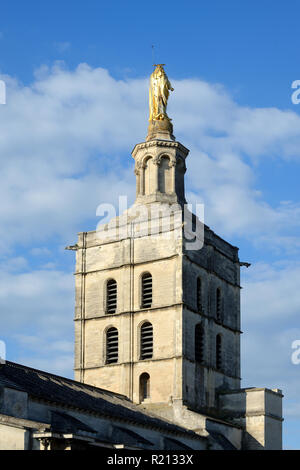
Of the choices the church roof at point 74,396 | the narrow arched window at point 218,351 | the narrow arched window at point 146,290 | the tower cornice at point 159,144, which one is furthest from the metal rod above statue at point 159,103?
the church roof at point 74,396

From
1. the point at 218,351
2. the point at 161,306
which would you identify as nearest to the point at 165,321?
the point at 161,306

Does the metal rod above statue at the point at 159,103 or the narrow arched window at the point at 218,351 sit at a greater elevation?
the metal rod above statue at the point at 159,103

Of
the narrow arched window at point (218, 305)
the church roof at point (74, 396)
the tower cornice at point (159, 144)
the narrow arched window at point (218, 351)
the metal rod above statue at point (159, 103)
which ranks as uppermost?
the metal rod above statue at point (159, 103)

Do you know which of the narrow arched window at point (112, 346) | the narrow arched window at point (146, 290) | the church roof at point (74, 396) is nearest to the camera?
the church roof at point (74, 396)

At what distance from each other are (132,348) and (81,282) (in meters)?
5.59

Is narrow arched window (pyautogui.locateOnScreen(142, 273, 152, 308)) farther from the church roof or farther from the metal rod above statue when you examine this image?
the metal rod above statue

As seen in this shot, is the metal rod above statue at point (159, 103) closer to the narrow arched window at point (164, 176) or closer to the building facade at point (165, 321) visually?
the building facade at point (165, 321)

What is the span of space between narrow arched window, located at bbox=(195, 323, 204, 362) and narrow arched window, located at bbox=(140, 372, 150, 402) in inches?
124

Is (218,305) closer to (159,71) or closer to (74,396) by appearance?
(74,396)

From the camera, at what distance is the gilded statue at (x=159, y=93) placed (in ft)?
183

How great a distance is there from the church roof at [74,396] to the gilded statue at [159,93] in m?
18.5

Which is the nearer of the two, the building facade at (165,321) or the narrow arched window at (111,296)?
the building facade at (165,321)

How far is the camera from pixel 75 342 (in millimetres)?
51969

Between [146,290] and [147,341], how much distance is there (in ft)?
9.87
